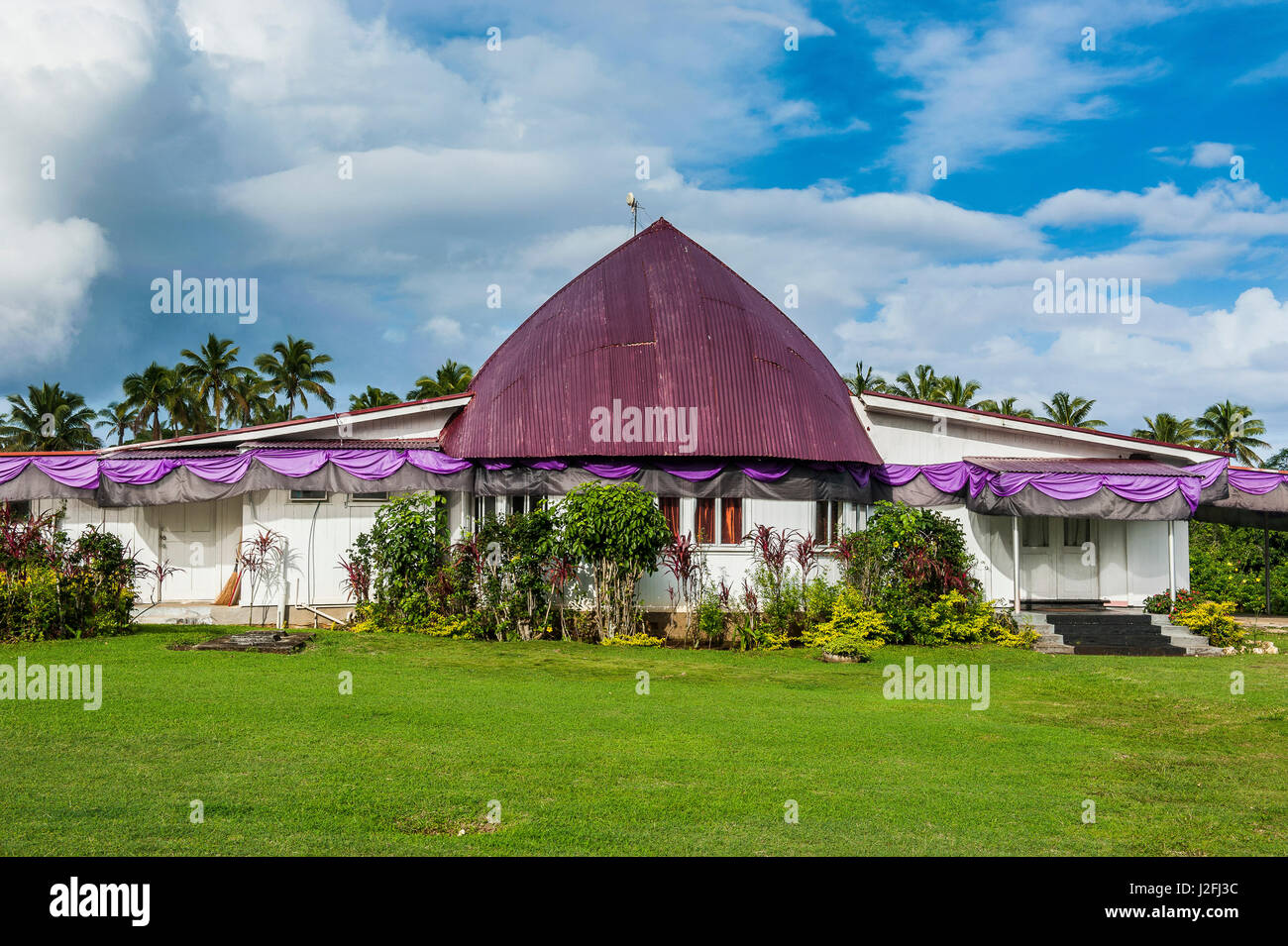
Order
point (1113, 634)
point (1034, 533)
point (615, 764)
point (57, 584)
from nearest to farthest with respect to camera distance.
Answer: point (615, 764), point (57, 584), point (1113, 634), point (1034, 533)

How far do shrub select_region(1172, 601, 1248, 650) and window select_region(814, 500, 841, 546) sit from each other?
23.6ft

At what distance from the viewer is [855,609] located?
18.9 metres

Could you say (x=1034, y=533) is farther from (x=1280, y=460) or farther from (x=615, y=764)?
(x=1280, y=460)

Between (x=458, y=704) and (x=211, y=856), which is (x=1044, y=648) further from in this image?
(x=211, y=856)

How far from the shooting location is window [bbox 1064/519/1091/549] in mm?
22344

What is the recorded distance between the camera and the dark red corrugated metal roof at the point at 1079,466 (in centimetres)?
2077

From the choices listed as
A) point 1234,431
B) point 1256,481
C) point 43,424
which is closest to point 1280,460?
point 1234,431

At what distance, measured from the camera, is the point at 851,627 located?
18.6 metres

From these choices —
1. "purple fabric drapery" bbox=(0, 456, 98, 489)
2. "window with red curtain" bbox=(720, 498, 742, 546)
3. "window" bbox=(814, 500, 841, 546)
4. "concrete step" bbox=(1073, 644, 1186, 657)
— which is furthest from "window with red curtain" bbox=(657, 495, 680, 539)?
"purple fabric drapery" bbox=(0, 456, 98, 489)

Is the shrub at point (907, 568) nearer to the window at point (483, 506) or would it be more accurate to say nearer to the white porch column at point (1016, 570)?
the white porch column at point (1016, 570)

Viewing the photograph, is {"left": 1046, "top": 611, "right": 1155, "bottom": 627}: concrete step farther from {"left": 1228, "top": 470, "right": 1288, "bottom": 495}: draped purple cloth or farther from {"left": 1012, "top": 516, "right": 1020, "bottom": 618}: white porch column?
{"left": 1228, "top": 470, "right": 1288, "bottom": 495}: draped purple cloth

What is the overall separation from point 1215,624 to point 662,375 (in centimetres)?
1260

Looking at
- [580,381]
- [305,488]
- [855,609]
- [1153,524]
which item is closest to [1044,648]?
[855,609]

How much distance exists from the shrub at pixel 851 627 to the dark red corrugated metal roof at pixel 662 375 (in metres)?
3.22
